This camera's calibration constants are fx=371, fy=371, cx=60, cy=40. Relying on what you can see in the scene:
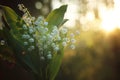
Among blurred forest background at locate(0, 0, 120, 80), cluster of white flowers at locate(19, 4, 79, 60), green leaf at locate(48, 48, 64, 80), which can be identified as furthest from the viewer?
blurred forest background at locate(0, 0, 120, 80)

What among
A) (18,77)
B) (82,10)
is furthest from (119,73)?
(82,10)

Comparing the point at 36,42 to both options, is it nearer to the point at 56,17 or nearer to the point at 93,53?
the point at 56,17

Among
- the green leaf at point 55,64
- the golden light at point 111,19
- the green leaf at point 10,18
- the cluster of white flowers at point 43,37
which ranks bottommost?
the green leaf at point 55,64

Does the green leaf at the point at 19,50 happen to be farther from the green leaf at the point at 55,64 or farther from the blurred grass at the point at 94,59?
the blurred grass at the point at 94,59

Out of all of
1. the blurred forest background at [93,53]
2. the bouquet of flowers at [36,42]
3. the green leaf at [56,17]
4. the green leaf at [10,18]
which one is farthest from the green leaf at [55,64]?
the blurred forest background at [93,53]

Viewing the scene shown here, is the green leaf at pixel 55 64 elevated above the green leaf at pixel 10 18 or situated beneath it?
situated beneath

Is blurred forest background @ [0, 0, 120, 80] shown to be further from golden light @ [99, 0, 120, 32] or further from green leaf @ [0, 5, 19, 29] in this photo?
green leaf @ [0, 5, 19, 29]

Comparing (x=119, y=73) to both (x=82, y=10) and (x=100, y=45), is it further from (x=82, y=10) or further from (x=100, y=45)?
(x=82, y=10)

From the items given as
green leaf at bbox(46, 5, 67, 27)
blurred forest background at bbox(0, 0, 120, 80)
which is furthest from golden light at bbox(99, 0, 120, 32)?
green leaf at bbox(46, 5, 67, 27)
